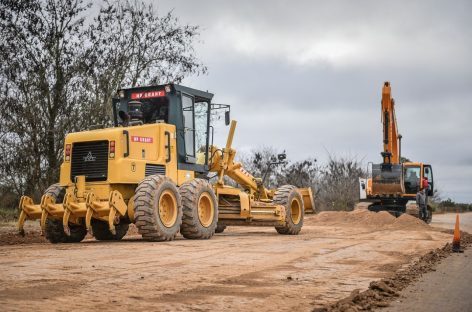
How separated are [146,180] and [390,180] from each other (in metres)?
17.7

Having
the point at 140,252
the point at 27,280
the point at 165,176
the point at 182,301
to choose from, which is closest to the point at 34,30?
the point at 165,176

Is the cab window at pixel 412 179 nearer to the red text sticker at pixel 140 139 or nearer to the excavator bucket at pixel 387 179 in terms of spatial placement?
the excavator bucket at pixel 387 179

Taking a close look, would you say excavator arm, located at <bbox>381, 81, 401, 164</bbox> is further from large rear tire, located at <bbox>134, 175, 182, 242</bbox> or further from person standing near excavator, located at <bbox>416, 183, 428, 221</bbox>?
large rear tire, located at <bbox>134, 175, 182, 242</bbox>

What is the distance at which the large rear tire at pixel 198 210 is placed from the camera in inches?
542

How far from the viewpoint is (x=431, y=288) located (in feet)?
22.6

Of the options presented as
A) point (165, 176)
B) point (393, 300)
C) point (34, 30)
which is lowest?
point (393, 300)

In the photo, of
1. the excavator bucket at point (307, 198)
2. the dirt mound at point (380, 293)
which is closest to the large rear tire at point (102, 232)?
the excavator bucket at point (307, 198)

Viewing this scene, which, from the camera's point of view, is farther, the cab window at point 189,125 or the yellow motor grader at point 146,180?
the cab window at point 189,125

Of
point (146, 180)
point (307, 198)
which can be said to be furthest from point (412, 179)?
point (146, 180)

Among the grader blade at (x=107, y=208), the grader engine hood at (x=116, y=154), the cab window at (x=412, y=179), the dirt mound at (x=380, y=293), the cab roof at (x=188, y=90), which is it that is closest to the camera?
the dirt mound at (x=380, y=293)

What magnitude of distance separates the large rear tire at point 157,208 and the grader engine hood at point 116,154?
1.93 ft

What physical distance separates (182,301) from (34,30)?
16.3 meters

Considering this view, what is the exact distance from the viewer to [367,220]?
24375 mm

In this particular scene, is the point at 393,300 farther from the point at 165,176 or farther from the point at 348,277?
the point at 165,176
